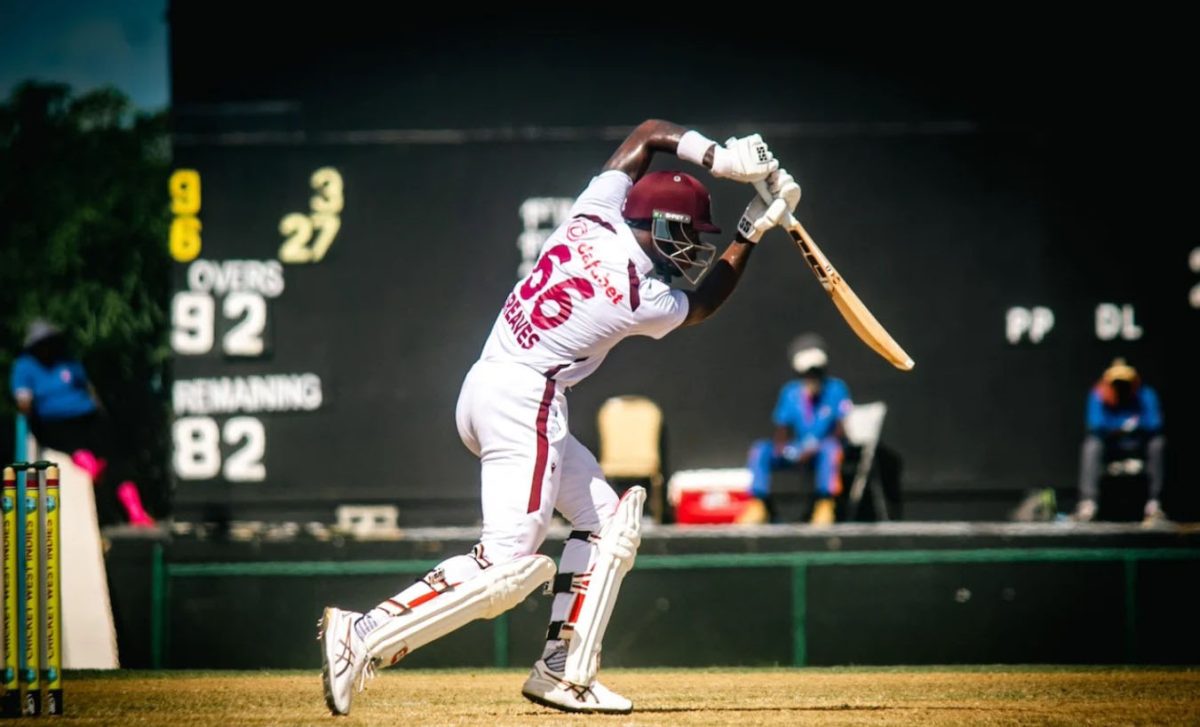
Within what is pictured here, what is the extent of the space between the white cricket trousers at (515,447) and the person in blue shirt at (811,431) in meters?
5.36

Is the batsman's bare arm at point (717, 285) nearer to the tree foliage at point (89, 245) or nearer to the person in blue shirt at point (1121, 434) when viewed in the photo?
the person in blue shirt at point (1121, 434)

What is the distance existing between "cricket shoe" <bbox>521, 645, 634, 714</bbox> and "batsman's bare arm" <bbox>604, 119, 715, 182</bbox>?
167 cm

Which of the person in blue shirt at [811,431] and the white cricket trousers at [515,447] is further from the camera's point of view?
the person in blue shirt at [811,431]

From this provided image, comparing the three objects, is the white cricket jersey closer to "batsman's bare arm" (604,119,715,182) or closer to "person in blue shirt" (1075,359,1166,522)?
"batsman's bare arm" (604,119,715,182)

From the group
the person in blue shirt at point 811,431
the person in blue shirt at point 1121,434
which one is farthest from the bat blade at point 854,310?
the person in blue shirt at point 1121,434

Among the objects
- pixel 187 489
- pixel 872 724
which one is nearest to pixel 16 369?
pixel 187 489

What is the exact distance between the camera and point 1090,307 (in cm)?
1174

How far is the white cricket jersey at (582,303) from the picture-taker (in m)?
6.17

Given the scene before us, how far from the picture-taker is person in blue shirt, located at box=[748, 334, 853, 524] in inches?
451

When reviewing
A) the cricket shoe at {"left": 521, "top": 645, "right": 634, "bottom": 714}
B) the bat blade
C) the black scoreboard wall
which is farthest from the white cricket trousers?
the black scoreboard wall

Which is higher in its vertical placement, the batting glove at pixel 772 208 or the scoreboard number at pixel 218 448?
the batting glove at pixel 772 208

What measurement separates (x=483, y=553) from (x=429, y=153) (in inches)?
243

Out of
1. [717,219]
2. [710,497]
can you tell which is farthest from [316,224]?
[710,497]

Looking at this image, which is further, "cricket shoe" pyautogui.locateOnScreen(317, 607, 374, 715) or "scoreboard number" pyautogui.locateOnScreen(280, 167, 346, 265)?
"scoreboard number" pyautogui.locateOnScreen(280, 167, 346, 265)
